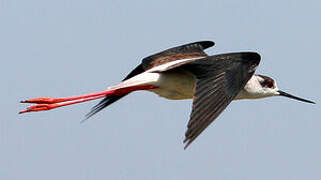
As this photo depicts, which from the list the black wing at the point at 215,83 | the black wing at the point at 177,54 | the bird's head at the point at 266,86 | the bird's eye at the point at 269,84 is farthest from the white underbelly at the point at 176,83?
the bird's eye at the point at 269,84

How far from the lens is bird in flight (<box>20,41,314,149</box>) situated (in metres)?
5.67

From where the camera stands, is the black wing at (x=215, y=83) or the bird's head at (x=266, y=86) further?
the bird's head at (x=266, y=86)

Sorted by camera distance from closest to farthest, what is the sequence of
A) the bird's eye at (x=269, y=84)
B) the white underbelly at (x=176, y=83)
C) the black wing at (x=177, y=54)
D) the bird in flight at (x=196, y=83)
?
the bird in flight at (x=196, y=83)
the white underbelly at (x=176, y=83)
the bird's eye at (x=269, y=84)
the black wing at (x=177, y=54)

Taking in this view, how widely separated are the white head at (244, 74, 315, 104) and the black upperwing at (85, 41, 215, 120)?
92cm

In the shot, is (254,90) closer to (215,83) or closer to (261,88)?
(261,88)

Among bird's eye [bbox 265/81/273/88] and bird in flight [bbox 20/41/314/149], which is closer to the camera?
bird in flight [bbox 20/41/314/149]

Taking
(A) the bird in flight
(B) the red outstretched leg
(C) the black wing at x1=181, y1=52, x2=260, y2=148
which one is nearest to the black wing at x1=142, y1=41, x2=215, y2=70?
(A) the bird in flight

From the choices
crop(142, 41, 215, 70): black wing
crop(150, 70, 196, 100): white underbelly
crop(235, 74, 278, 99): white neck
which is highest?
crop(142, 41, 215, 70): black wing

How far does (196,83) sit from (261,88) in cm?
178

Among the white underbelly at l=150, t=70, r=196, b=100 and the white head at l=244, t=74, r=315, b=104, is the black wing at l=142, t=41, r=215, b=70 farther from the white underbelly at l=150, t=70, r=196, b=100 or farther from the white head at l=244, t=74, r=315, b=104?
the white head at l=244, t=74, r=315, b=104

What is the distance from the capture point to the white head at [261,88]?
24.0 ft

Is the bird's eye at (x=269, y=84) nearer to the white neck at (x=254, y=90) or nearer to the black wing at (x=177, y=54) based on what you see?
the white neck at (x=254, y=90)

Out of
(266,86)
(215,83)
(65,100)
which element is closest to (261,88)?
(266,86)

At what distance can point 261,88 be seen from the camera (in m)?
7.52
